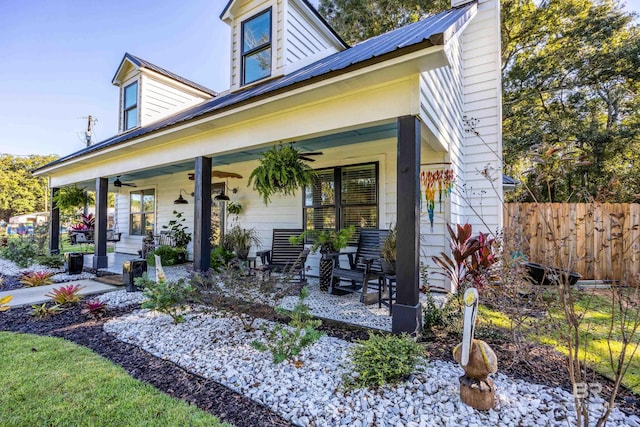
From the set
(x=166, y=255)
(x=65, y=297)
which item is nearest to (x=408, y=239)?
(x=65, y=297)

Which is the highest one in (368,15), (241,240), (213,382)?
(368,15)

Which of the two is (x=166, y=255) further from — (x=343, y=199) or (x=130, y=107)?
(x=343, y=199)

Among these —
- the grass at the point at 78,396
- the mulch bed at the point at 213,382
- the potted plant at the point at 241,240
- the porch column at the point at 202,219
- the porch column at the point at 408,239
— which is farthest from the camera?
the potted plant at the point at 241,240

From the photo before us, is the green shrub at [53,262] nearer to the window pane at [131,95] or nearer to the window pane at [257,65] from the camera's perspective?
the window pane at [131,95]

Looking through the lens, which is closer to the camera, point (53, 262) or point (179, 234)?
point (53, 262)

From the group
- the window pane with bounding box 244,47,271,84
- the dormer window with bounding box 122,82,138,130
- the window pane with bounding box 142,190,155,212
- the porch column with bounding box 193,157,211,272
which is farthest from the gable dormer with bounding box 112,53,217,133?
the porch column with bounding box 193,157,211,272

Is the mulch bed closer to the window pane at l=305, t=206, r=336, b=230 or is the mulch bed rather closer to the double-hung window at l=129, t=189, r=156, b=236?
the window pane at l=305, t=206, r=336, b=230

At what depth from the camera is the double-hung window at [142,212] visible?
9.91m

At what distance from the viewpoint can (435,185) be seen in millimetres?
4863

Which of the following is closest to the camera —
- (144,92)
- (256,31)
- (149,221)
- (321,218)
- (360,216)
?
(360,216)

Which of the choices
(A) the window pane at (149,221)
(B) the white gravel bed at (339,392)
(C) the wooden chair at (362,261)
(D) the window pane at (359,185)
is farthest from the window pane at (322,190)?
(A) the window pane at (149,221)

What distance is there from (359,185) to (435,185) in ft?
4.67

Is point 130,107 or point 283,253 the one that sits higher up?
point 130,107

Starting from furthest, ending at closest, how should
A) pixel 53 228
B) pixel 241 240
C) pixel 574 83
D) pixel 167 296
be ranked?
pixel 574 83, pixel 53 228, pixel 241 240, pixel 167 296
